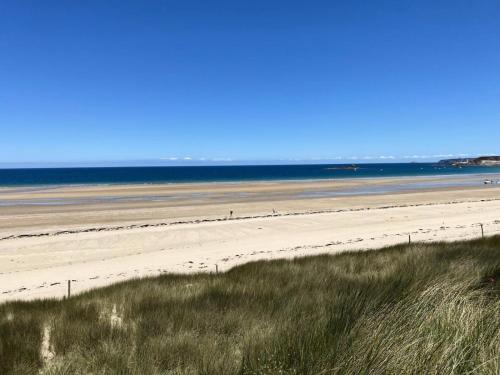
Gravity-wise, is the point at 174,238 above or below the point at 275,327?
below

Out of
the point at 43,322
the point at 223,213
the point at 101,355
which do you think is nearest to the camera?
the point at 101,355

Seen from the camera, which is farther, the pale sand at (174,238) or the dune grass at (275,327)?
the pale sand at (174,238)

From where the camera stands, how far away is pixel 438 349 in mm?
3021

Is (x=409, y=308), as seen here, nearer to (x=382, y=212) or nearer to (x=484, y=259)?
(x=484, y=259)

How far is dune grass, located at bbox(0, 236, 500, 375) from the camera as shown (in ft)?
10.1

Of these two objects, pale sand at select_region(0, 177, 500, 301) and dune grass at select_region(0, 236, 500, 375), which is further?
pale sand at select_region(0, 177, 500, 301)

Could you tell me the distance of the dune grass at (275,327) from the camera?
10.1ft

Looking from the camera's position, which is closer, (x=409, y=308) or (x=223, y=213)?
(x=409, y=308)

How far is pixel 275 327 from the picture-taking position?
14.0 ft

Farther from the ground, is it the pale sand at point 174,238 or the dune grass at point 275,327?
the dune grass at point 275,327

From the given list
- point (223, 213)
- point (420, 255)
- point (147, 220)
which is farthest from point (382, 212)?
point (420, 255)

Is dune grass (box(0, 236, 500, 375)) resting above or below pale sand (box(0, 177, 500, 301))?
above

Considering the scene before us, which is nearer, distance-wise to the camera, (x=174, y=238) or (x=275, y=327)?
(x=275, y=327)

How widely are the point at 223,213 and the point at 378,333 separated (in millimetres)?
24434
